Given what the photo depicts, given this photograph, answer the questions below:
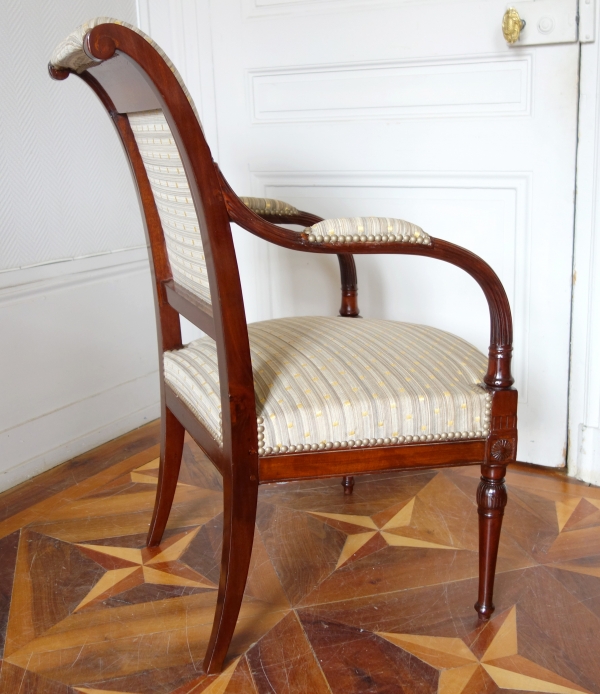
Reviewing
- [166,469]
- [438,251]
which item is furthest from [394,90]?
[166,469]

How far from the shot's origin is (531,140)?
182 cm

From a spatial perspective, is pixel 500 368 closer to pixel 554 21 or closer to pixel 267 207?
pixel 267 207

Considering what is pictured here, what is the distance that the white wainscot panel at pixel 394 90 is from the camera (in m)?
1.81

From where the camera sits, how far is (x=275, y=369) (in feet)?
4.01

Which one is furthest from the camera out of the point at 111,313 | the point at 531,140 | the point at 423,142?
the point at 111,313

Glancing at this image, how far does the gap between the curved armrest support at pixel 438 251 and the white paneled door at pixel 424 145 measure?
699 millimetres

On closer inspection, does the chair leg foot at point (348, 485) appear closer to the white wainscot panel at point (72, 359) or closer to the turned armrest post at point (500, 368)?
the turned armrest post at point (500, 368)

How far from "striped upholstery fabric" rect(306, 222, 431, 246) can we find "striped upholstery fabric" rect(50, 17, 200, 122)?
0.24 meters

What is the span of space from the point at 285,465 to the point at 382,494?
0.77m

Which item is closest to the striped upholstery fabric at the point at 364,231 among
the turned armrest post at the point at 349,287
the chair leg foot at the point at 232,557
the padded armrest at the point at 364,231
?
the padded armrest at the point at 364,231

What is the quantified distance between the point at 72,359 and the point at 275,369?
114cm

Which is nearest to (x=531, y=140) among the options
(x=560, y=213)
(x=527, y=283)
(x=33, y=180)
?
(x=560, y=213)

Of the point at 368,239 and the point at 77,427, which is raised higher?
the point at 368,239

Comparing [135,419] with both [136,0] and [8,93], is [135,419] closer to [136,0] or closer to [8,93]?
[8,93]
